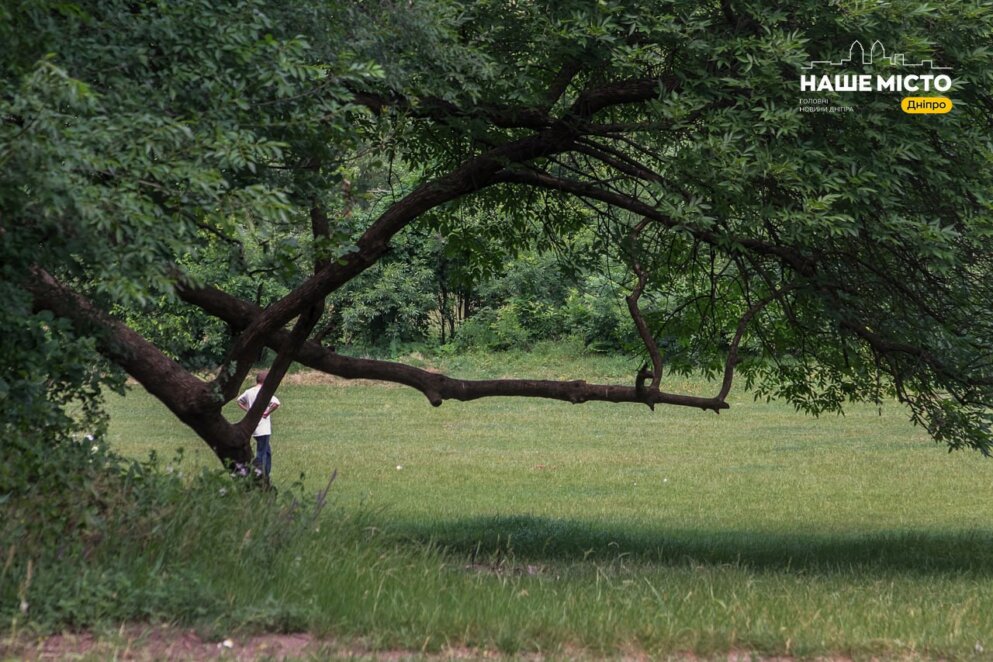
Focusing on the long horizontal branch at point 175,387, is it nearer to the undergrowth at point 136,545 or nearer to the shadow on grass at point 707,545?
the undergrowth at point 136,545

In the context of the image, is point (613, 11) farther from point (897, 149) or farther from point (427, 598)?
point (427, 598)

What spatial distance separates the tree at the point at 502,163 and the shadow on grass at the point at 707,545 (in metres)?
1.64

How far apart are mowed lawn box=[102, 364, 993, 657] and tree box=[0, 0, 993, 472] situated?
1.83m

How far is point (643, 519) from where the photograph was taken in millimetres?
17422

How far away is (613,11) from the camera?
9352 millimetres

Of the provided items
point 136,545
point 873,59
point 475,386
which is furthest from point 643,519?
point 136,545

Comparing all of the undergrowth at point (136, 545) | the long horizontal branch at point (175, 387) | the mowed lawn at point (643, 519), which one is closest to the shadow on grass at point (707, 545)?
the mowed lawn at point (643, 519)

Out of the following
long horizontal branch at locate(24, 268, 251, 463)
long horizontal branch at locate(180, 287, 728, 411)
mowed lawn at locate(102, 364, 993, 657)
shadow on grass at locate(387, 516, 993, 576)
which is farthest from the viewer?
shadow on grass at locate(387, 516, 993, 576)

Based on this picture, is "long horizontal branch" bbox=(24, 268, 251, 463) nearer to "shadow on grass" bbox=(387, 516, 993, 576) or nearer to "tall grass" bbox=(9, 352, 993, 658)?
"tall grass" bbox=(9, 352, 993, 658)

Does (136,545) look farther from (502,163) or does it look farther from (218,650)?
(502,163)

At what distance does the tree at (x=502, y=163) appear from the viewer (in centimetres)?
670

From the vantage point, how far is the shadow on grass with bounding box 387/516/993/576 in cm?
1237

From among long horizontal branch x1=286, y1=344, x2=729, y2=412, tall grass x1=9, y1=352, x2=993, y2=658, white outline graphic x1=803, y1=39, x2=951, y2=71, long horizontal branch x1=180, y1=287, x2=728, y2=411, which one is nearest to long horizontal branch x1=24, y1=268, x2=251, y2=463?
tall grass x1=9, y1=352, x2=993, y2=658

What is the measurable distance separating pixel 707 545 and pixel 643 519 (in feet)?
11.3
